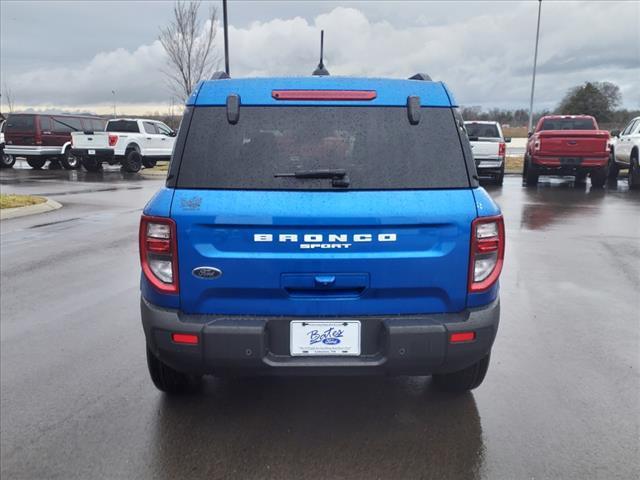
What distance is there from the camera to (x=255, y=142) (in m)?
2.93

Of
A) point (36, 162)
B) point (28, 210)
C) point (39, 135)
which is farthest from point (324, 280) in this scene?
point (36, 162)

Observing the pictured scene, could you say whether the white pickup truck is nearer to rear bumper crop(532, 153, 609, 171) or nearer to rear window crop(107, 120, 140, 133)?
rear window crop(107, 120, 140, 133)

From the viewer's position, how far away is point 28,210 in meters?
11.9

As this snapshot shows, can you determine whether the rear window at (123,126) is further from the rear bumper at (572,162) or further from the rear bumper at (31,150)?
the rear bumper at (572,162)

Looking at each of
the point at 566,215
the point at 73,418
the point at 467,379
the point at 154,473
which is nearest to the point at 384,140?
the point at 467,379

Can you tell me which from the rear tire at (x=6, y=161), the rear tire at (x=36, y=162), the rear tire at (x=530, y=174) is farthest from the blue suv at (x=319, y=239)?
the rear tire at (x=6, y=161)

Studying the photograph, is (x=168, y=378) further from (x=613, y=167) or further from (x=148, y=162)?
(x=148, y=162)

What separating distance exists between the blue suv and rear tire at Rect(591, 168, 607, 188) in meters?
15.5

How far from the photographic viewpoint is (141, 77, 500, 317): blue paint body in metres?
2.79

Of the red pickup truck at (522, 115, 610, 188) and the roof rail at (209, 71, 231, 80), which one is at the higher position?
the roof rail at (209, 71, 231, 80)

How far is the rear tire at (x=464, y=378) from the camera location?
3.46 meters

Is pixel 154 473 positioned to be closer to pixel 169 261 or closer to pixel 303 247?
pixel 169 261

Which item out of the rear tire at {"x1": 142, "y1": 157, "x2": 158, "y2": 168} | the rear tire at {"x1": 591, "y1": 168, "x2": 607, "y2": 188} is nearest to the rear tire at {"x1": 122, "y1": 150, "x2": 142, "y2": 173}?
the rear tire at {"x1": 142, "y1": 157, "x2": 158, "y2": 168}

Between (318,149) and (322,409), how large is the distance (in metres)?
1.60
